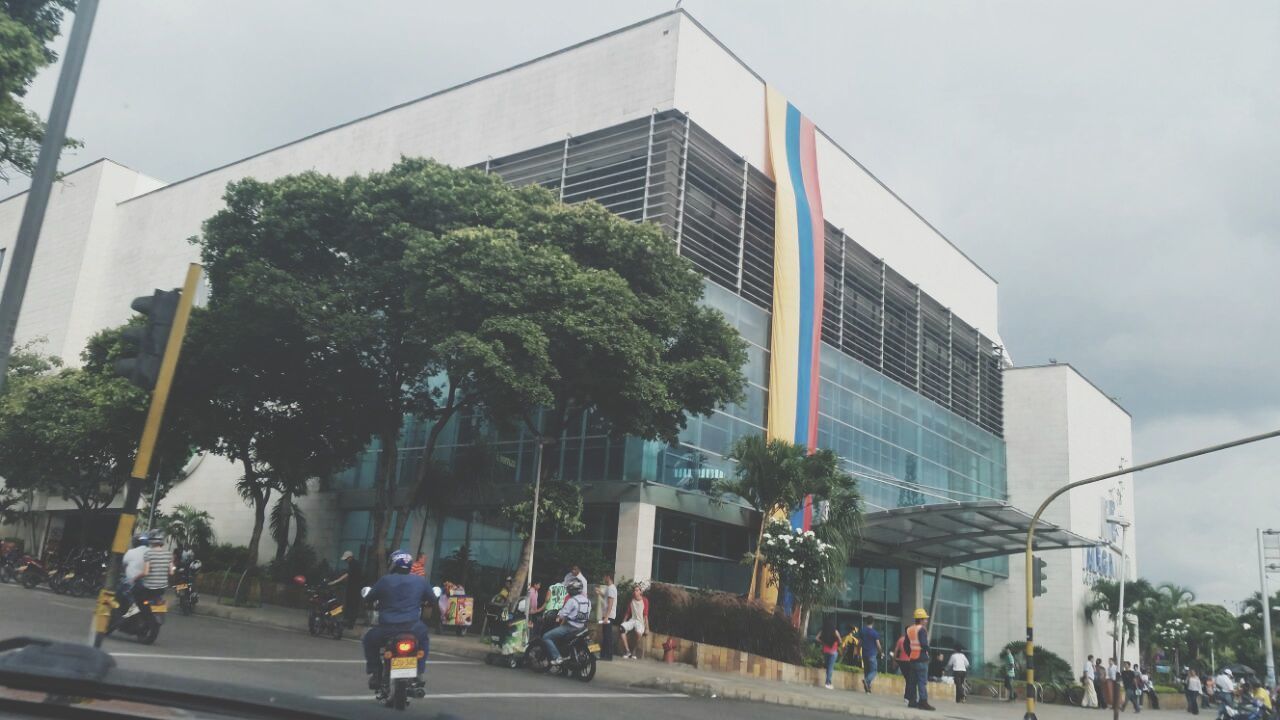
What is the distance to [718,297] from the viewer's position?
27.6m

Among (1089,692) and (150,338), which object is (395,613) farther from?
(1089,692)

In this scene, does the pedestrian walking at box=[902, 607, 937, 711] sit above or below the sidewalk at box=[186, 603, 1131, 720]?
above

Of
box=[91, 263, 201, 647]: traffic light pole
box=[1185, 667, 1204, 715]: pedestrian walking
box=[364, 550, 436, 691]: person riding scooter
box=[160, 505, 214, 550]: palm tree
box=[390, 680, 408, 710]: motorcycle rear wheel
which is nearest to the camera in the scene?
box=[91, 263, 201, 647]: traffic light pole

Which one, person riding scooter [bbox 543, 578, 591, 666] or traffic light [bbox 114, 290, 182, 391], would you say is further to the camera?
person riding scooter [bbox 543, 578, 591, 666]

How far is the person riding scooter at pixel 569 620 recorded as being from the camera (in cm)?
1499

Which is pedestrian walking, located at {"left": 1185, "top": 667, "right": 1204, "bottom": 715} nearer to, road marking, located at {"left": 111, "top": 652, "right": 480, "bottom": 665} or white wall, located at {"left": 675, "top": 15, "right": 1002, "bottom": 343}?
white wall, located at {"left": 675, "top": 15, "right": 1002, "bottom": 343}

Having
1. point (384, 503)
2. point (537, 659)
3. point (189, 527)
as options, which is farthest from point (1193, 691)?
point (189, 527)

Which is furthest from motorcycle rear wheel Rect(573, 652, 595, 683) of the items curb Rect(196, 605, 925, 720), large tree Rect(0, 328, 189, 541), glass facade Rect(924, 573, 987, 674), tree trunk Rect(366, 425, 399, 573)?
glass facade Rect(924, 573, 987, 674)

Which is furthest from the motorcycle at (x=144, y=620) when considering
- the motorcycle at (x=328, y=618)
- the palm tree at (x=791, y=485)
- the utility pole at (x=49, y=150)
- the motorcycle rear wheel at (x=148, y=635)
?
the palm tree at (x=791, y=485)

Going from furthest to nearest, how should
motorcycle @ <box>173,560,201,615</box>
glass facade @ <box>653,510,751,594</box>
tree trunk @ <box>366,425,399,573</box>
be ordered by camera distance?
glass facade @ <box>653,510,751,594</box> < tree trunk @ <box>366,425,399,573</box> < motorcycle @ <box>173,560,201,615</box>

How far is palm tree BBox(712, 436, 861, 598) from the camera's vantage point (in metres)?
23.8

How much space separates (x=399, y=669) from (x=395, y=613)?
0.54 m

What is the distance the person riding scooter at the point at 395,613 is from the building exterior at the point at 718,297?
14.5 m

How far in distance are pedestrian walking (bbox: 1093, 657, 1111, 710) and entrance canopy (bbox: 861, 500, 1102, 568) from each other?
4.35 metres
